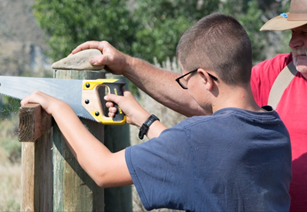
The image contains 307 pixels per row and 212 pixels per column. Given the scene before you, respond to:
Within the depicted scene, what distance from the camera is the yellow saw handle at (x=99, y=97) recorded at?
212cm

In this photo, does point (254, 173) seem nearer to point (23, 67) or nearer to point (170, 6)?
point (170, 6)

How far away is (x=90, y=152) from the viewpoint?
174 centimetres

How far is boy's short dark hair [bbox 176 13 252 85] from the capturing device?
172 centimetres

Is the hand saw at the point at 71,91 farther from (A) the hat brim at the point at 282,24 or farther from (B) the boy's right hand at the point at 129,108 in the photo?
(A) the hat brim at the point at 282,24

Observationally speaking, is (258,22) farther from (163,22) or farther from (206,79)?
(206,79)

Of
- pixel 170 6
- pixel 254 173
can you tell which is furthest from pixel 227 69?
pixel 170 6

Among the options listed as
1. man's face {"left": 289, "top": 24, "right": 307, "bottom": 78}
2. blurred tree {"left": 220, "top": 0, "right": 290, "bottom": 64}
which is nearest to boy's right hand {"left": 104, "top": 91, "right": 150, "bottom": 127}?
man's face {"left": 289, "top": 24, "right": 307, "bottom": 78}

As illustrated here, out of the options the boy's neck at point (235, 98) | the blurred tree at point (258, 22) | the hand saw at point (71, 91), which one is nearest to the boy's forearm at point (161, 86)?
the hand saw at point (71, 91)

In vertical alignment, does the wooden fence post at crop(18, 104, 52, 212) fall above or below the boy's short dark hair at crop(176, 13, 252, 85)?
below

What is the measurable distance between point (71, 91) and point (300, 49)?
61.2 inches

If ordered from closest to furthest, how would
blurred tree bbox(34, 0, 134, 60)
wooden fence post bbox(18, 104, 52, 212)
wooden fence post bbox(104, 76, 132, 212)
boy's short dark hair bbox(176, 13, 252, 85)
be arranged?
boy's short dark hair bbox(176, 13, 252, 85) < wooden fence post bbox(18, 104, 52, 212) < wooden fence post bbox(104, 76, 132, 212) < blurred tree bbox(34, 0, 134, 60)

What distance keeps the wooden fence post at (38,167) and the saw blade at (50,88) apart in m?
0.19

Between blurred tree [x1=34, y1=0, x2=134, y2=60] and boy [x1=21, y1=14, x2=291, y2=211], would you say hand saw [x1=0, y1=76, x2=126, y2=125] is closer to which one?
boy [x1=21, y1=14, x2=291, y2=211]

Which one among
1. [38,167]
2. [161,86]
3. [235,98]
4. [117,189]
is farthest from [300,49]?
[117,189]
